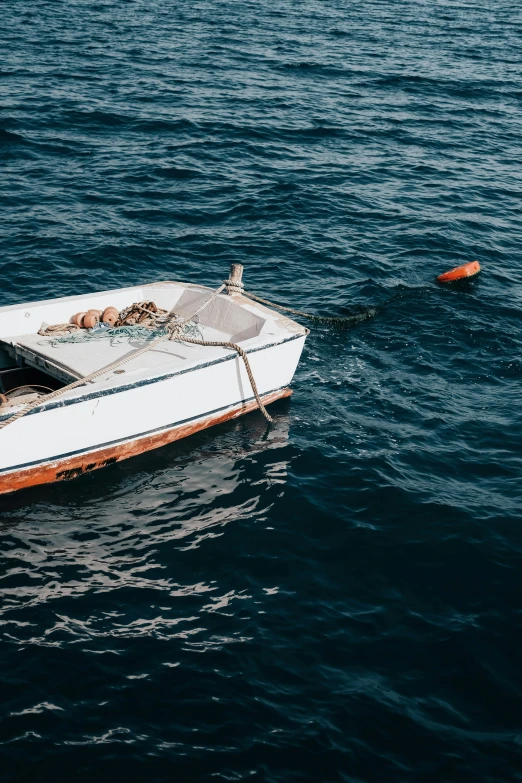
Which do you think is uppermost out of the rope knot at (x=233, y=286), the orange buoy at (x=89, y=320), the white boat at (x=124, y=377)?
the rope knot at (x=233, y=286)

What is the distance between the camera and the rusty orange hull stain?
13547mm

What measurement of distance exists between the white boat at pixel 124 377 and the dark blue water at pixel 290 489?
0.49m

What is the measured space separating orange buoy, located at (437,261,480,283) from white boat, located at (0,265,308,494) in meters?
6.25

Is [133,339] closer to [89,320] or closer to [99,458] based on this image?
[89,320]

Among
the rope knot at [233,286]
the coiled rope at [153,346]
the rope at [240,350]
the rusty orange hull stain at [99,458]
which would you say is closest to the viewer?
the coiled rope at [153,346]

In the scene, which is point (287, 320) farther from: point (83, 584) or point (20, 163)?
point (20, 163)

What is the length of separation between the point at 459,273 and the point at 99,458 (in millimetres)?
11063

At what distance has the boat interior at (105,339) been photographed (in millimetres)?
14695

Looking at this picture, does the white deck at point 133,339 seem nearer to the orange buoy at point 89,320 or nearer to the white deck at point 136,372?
the white deck at point 136,372

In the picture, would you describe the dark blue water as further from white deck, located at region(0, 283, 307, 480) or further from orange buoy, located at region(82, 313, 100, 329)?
orange buoy, located at region(82, 313, 100, 329)

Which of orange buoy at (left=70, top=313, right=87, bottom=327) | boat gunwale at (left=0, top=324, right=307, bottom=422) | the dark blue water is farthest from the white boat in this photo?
the dark blue water

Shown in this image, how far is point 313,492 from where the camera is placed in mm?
14102

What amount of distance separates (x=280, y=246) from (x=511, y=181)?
9.52 meters

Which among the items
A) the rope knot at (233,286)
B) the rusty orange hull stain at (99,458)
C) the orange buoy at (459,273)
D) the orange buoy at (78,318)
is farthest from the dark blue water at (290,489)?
the orange buoy at (78,318)
